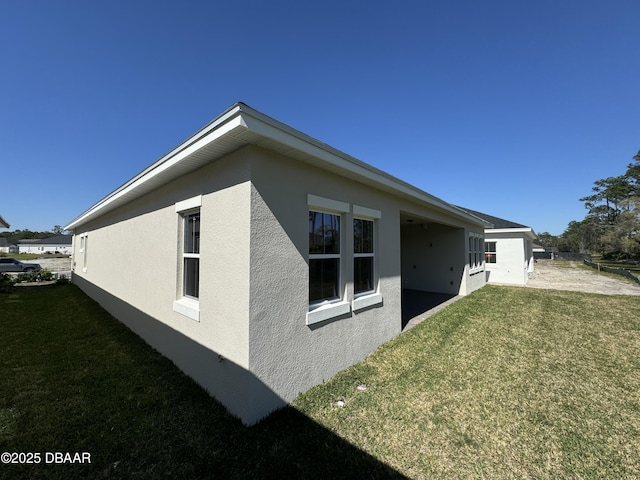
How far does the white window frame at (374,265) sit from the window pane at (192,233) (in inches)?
105

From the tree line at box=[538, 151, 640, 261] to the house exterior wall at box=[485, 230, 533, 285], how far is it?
22021mm

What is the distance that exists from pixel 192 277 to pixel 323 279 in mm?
2170

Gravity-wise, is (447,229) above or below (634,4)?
below

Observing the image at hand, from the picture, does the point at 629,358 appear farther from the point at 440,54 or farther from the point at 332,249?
the point at 440,54

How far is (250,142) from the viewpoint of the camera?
2957 mm

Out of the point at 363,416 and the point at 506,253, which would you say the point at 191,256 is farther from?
the point at 506,253

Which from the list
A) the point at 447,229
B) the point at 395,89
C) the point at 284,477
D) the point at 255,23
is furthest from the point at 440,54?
the point at 284,477

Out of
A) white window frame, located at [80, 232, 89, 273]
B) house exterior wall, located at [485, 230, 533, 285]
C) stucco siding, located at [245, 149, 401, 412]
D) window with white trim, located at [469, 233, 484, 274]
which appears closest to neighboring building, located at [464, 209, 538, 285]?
house exterior wall, located at [485, 230, 533, 285]

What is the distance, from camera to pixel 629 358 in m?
4.75

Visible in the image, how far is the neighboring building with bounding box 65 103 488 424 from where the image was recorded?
2965mm

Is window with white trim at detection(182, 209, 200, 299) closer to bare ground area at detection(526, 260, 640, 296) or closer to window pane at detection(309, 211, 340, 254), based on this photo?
window pane at detection(309, 211, 340, 254)

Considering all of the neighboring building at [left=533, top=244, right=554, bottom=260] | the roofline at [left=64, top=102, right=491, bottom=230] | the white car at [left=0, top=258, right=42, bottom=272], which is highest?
the roofline at [left=64, top=102, right=491, bottom=230]

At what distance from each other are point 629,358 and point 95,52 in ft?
44.1

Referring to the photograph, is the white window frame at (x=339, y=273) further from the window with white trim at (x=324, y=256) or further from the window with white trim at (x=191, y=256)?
the window with white trim at (x=191, y=256)
